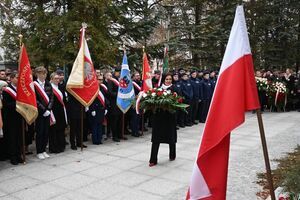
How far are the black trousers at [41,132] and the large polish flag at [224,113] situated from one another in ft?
18.2

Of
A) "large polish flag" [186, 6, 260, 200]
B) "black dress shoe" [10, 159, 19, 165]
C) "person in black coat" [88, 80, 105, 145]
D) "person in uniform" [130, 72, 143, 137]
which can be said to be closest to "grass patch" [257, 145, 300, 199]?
"large polish flag" [186, 6, 260, 200]

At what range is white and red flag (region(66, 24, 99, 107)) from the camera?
8.90 m

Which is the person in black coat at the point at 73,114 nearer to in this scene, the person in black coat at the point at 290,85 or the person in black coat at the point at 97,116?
the person in black coat at the point at 97,116

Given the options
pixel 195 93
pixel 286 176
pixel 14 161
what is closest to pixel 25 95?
pixel 14 161

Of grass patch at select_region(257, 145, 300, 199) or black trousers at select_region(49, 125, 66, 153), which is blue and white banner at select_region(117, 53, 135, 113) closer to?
black trousers at select_region(49, 125, 66, 153)

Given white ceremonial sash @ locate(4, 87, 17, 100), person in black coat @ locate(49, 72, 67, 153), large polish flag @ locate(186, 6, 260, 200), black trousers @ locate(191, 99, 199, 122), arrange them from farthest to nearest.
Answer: black trousers @ locate(191, 99, 199, 122)
person in black coat @ locate(49, 72, 67, 153)
white ceremonial sash @ locate(4, 87, 17, 100)
large polish flag @ locate(186, 6, 260, 200)

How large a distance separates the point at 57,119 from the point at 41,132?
2.15ft

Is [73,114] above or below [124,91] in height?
below

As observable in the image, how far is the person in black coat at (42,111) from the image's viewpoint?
27.1 ft

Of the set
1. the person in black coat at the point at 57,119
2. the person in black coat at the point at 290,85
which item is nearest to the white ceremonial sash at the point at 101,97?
the person in black coat at the point at 57,119

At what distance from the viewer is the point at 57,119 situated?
885 centimetres

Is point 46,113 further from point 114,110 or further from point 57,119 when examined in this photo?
point 114,110

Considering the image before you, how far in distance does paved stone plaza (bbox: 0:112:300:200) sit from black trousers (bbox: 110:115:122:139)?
1.32 ft

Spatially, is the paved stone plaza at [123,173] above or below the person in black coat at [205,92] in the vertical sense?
below
